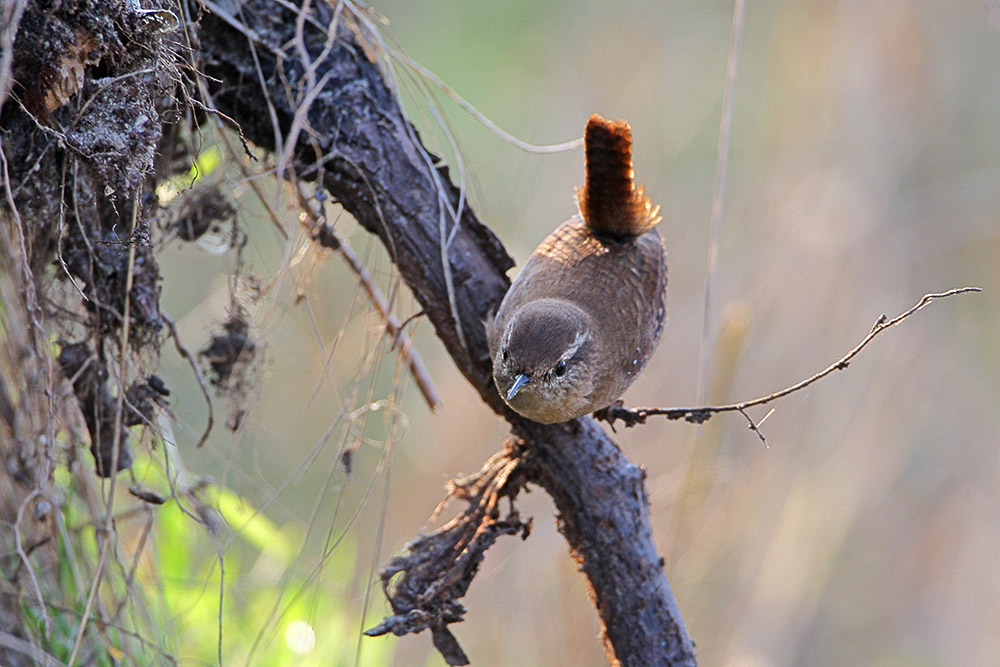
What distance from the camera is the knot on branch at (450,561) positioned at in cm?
181

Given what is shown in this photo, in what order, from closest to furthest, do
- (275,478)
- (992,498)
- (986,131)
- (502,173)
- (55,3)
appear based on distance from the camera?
(55,3) → (992,498) → (502,173) → (986,131) → (275,478)

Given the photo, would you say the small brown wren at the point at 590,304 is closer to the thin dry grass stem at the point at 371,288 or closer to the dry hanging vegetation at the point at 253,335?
the dry hanging vegetation at the point at 253,335

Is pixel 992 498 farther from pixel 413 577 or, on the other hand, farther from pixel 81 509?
pixel 81 509

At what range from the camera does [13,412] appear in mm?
1875

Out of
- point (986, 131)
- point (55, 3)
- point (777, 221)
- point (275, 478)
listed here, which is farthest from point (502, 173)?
point (55, 3)

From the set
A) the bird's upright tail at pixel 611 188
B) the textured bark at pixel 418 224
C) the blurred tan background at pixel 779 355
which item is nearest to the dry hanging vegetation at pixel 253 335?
the textured bark at pixel 418 224

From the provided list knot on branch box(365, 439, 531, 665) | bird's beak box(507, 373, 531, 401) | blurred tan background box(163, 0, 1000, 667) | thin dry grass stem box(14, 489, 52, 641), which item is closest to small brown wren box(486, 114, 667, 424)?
bird's beak box(507, 373, 531, 401)

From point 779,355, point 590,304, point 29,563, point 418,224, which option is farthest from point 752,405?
point 779,355

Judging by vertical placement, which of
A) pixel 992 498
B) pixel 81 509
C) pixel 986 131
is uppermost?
pixel 986 131

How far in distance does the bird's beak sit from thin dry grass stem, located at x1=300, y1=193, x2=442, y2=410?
0.26 metres

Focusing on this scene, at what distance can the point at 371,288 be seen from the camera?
80.9 inches

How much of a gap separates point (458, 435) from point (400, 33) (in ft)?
11.7

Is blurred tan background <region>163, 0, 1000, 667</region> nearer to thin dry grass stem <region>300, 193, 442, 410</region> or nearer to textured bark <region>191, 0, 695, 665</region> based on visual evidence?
thin dry grass stem <region>300, 193, 442, 410</region>

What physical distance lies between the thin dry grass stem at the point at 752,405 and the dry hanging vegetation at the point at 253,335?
0.01 m
